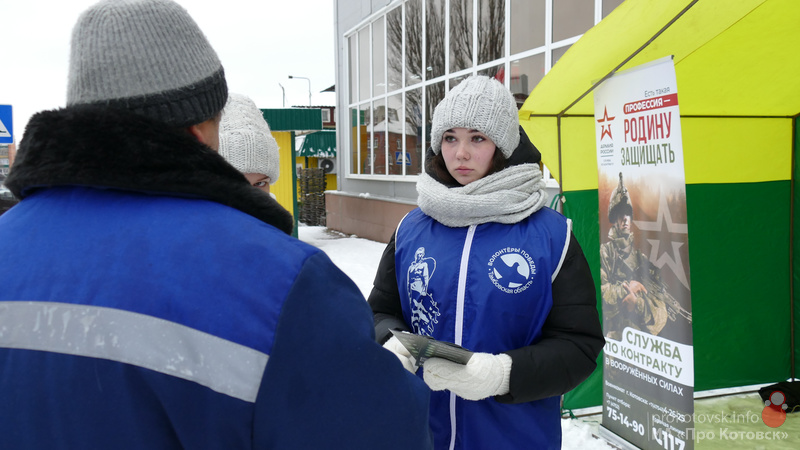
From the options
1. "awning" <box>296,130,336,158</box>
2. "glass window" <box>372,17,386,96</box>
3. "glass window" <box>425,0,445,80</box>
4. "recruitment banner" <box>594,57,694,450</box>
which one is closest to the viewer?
"recruitment banner" <box>594,57,694,450</box>

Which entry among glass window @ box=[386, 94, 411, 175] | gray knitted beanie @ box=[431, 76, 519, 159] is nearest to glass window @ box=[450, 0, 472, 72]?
glass window @ box=[386, 94, 411, 175]

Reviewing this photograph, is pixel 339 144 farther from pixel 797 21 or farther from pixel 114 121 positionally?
pixel 114 121

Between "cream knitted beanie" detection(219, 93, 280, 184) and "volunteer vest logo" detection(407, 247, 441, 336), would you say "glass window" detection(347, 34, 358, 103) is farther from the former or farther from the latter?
"volunteer vest logo" detection(407, 247, 441, 336)

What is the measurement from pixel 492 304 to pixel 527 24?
21.7ft

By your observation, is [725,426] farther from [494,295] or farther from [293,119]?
[293,119]

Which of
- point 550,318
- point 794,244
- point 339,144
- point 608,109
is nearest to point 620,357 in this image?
point 608,109

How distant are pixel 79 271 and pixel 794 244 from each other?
16.0 feet

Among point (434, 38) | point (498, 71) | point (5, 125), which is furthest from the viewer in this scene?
point (434, 38)

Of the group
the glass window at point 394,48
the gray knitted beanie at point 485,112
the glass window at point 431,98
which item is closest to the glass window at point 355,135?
the glass window at point 394,48

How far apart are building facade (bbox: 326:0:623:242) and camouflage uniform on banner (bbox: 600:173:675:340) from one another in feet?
11.6

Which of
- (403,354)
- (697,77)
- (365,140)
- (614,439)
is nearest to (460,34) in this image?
(365,140)

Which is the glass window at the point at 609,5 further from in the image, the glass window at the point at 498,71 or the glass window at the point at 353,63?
the glass window at the point at 353,63

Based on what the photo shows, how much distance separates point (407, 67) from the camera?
11148 millimetres

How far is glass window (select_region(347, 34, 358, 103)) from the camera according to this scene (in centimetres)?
1376
